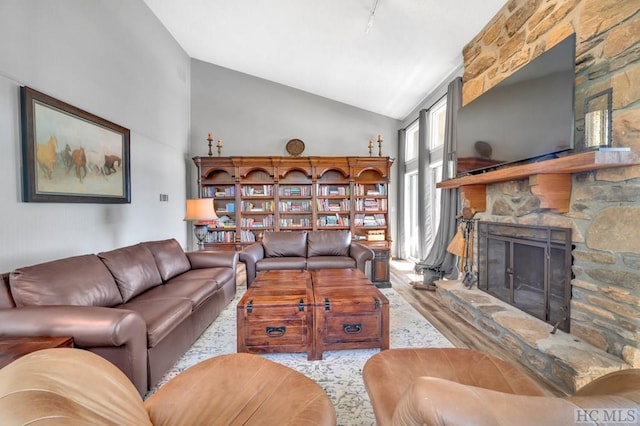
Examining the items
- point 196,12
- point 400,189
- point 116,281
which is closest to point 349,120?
point 400,189

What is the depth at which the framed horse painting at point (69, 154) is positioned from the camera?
228 cm

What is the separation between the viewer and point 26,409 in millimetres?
599

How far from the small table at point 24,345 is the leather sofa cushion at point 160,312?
0.41 m

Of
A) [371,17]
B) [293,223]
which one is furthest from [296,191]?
[371,17]

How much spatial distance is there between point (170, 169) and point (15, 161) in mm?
2615

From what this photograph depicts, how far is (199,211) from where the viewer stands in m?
3.88

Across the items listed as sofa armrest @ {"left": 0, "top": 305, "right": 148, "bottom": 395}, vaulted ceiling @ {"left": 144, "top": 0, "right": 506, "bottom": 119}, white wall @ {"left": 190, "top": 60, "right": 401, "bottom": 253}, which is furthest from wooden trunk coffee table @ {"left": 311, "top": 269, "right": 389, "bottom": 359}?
white wall @ {"left": 190, "top": 60, "right": 401, "bottom": 253}

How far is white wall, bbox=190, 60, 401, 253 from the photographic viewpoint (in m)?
5.67

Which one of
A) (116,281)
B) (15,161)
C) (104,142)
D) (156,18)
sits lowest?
(116,281)

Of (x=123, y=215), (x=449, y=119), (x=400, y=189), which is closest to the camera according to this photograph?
(x=123, y=215)

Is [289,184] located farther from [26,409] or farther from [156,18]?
[26,409]

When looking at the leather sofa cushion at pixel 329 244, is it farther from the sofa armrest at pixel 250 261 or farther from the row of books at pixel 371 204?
the row of books at pixel 371 204

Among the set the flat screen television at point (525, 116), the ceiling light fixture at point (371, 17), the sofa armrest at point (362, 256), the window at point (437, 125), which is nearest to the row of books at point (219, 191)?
the sofa armrest at point (362, 256)

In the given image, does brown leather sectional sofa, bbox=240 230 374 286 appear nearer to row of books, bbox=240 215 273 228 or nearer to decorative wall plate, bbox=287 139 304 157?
row of books, bbox=240 215 273 228
